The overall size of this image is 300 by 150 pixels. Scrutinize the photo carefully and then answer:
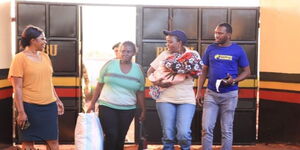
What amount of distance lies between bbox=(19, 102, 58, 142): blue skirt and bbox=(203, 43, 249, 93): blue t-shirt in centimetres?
215

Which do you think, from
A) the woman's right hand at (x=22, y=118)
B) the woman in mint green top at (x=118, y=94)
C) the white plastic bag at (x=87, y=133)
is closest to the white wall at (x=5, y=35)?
the woman in mint green top at (x=118, y=94)

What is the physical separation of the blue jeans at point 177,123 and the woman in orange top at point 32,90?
1.38m

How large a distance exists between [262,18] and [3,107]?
14.8 ft

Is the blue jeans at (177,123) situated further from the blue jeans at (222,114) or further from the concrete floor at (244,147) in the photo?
the concrete floor at (244,147)

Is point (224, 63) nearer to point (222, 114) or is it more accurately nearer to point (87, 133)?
point (222, 114)

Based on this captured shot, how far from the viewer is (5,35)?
7.35 metres

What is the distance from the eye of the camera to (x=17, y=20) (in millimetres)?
7480

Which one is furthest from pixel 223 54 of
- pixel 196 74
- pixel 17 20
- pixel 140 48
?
pixel 17 20

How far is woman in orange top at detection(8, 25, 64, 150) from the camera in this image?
480 centimetres

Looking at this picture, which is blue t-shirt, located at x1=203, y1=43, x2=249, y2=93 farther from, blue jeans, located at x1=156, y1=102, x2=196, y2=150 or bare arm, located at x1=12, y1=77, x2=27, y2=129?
bare arm, located at x1=12, y1=77, x2=27, y2=129

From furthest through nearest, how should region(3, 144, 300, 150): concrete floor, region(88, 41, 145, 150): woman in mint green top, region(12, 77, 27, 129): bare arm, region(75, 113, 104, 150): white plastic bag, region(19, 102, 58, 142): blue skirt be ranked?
region(3, 144, 300, 150): concrete floor
region(88, 41, 145, 150): woman in mint green top
region(75, 113, 104, 150): white plastic bag
region(19, 102, 58, 142): blue skirt
region(12, 77, 27, 129): bare arm

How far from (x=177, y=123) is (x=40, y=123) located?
5.39 ft

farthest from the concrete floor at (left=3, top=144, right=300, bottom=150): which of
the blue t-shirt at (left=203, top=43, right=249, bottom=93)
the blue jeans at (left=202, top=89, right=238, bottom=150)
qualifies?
the blue t-shirt at (left=203, top=43, right=249, bottom=93)

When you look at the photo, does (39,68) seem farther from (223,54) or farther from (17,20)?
(17,20)
